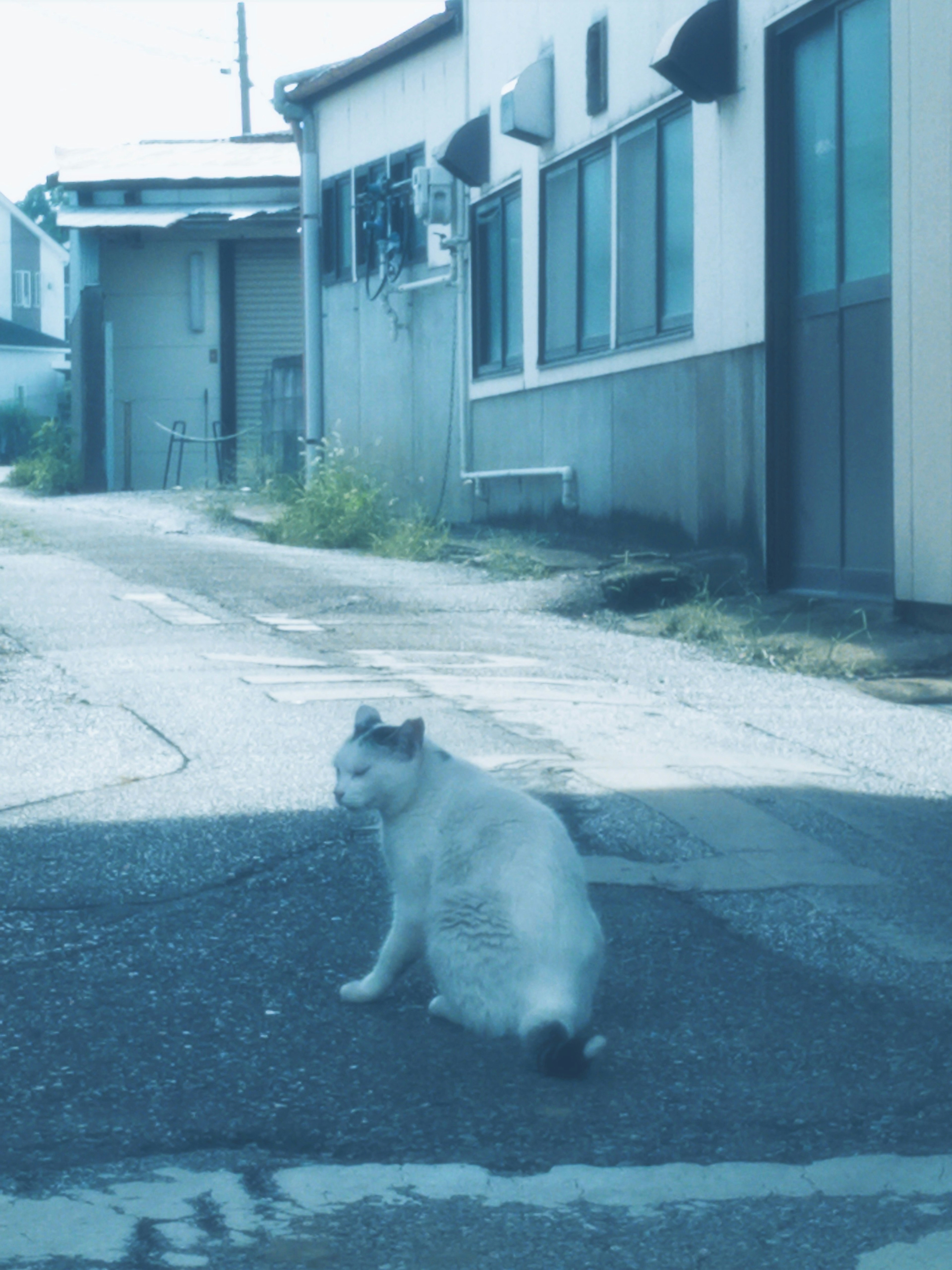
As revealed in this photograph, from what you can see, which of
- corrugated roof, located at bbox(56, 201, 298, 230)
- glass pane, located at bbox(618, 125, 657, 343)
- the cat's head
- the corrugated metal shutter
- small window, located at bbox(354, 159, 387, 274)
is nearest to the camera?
the cat's head

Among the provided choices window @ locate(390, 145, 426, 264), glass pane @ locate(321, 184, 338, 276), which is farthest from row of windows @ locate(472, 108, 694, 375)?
glass pane @ locate(321, 184, 338, 276)

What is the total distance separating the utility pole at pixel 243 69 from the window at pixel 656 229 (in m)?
35.4

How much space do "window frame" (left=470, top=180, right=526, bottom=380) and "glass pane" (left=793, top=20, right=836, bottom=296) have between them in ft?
16.8

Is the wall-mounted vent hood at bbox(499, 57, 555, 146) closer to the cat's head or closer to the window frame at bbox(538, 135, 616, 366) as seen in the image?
the window frame at bbox(538, 135, 616, 366)

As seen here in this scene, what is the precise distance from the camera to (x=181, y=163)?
27484 millimetres

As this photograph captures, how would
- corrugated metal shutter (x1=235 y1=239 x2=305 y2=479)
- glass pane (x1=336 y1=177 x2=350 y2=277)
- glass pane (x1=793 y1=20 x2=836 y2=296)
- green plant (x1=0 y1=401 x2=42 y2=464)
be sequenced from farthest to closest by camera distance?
1. green plant (x1=0 y1=401 x2=42 y2=464)
2. corrugated metal shutter (x1=235 y1=239 x2=305 y2=479)
3. glass pane (x1=336 y1=177 x2=350 y2=277)
4. glass pane (x1=793 y1=20 x2=836 y2=296)

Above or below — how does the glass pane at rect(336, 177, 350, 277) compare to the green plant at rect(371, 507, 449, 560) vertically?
above

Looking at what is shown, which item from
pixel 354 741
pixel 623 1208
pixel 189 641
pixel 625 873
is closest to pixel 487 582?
pixel 189 641

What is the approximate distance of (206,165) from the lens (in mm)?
26875

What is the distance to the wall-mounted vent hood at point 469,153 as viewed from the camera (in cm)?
1658

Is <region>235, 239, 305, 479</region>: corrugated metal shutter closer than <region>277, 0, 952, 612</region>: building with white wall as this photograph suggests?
No

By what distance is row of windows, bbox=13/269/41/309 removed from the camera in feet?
199

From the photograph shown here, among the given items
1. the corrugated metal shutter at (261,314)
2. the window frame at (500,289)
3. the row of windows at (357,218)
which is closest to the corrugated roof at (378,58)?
the row of windows at (357,218)

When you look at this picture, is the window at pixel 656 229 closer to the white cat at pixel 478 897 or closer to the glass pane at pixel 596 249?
the glass pane at pixel 596 249
